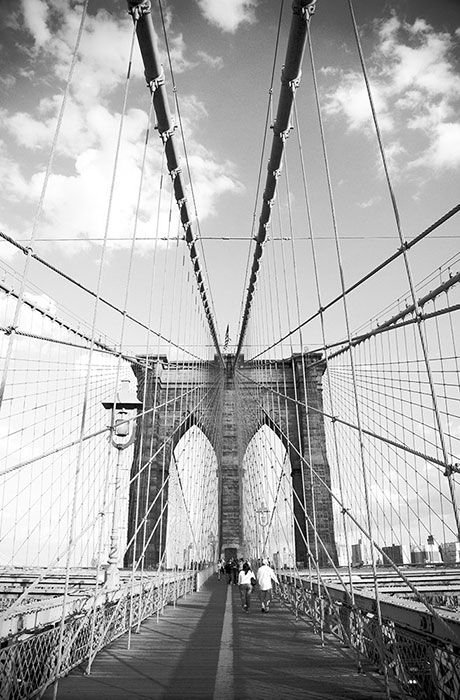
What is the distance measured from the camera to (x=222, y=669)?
358 centimetres

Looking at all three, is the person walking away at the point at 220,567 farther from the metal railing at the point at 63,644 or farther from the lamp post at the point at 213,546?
the metal railing at the point at 63,644

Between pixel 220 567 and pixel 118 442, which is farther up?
pixel 118 442

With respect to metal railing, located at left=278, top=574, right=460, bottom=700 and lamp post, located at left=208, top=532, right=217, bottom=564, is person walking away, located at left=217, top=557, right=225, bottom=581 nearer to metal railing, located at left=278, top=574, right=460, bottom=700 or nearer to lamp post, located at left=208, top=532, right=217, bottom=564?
lamp post, located at left=208, top=532, right=217, bottom=564

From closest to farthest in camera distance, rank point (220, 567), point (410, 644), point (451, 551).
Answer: point (410, 644)
point (451, 551)
point (220, 567)

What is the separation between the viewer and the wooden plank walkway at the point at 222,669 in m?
2.91

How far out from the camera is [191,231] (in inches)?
448

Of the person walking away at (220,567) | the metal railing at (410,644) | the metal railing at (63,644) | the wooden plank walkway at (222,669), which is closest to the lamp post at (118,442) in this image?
the metal railing at (63,644)

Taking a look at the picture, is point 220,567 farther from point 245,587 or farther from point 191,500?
point 245,587

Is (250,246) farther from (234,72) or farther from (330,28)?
(330,28)

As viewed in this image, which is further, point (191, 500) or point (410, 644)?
point (191, 500)

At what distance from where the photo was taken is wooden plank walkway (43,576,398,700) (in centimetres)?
291

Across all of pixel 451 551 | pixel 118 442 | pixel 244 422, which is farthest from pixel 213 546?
pixel 118 442

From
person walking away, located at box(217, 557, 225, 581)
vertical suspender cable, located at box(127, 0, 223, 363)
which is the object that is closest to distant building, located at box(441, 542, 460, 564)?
vertical suspender cable, located at box(127, 0, 223, 363)

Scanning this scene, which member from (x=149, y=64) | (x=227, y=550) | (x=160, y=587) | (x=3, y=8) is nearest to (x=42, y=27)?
(x=3, y=8)
